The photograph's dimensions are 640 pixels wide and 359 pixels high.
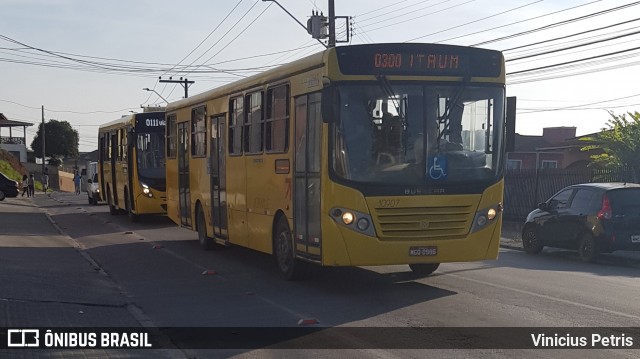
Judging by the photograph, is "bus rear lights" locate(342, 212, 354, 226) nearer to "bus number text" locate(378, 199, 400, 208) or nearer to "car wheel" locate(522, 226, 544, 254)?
"bus number text" locate(378, 199, 400, 208)

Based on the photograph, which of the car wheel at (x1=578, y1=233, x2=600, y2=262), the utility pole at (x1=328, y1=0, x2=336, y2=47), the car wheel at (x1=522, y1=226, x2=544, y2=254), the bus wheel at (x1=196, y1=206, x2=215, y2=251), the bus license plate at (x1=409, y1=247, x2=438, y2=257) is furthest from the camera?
the utility pole at (x1=328, y1=0, x2=336, y2=47)

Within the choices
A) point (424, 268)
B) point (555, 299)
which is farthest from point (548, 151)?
point (555, 299)

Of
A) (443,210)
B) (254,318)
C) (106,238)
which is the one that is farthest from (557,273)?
(106,238)

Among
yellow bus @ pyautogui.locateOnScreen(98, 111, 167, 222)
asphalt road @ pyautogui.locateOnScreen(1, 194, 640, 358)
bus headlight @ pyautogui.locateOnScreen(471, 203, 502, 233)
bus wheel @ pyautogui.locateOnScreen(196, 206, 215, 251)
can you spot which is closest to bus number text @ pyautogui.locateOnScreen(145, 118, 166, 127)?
yellow bus @ pyautogui.locateOnScreen(98, 111, 167, 222)

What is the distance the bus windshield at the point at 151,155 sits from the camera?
26500 millimetres

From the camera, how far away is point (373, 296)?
11711mm

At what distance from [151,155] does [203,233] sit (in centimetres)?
883

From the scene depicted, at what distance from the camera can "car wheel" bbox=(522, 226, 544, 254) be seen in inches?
736

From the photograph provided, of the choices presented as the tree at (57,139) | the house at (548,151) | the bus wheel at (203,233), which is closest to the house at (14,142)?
the tree at (57,139)

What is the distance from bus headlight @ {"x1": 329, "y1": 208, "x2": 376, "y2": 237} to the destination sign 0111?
1892 mm

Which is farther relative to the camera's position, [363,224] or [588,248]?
[588,248]

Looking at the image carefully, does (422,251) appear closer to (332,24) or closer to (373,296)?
(373,296)

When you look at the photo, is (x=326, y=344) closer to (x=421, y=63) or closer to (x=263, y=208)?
(x=421, y=63)

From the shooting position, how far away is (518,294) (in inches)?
463
